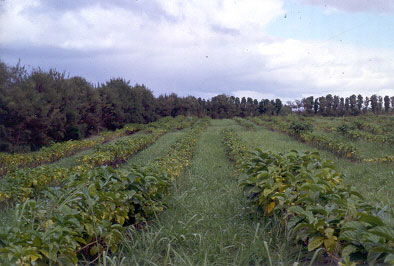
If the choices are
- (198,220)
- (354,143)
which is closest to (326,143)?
(354,143)

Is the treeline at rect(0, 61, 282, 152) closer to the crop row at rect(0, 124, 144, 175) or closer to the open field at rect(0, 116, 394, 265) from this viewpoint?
the crop row at rect(0, 124, 144, 175)

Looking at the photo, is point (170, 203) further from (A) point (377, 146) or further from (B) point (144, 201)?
(A) point (377, 146)

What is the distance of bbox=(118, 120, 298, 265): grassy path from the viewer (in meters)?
2.86

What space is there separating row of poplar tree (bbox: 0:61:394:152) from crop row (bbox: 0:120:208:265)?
974cm

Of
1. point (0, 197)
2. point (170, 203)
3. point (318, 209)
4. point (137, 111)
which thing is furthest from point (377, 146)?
point (137, 111)

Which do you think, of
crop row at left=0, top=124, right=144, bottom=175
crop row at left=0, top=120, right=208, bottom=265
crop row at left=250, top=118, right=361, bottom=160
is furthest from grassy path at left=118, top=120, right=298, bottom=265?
crop row at left=250, top=118, right=361, bottom=160

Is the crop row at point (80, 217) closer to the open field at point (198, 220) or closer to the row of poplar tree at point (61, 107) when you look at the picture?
the open field at point (198, 220)

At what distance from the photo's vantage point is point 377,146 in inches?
490

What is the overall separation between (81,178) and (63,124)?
1361 cm

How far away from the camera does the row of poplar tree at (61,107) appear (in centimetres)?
1251

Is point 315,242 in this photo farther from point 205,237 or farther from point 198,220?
point 198,220

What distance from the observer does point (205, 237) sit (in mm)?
3311

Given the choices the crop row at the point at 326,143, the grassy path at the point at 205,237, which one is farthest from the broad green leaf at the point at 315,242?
the crop row at the point at 326,143

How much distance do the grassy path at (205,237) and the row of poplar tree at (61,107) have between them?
9742mm
